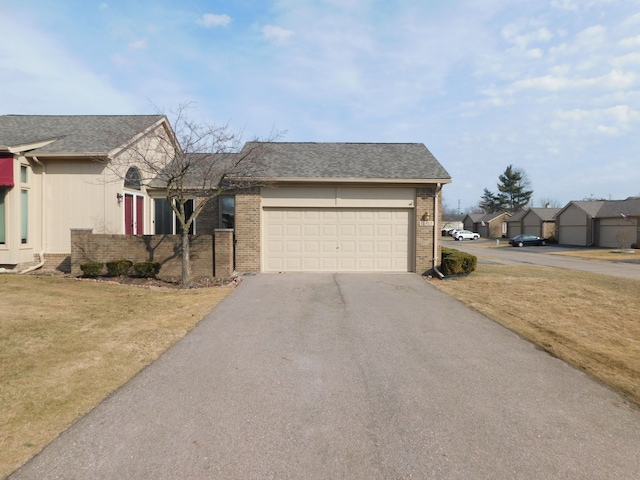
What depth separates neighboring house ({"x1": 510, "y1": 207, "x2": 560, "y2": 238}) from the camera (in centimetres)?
4672

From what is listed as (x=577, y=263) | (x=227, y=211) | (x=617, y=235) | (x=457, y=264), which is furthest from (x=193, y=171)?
(x=617, y=235)

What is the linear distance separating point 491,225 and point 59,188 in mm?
62160

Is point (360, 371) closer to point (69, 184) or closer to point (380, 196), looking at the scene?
point (380, 196)

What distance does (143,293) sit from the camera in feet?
33.5

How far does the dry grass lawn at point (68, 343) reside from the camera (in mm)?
3766

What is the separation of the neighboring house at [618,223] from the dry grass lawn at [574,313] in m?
24.9

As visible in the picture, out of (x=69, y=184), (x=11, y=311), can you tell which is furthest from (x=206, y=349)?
(x=69, y=184)

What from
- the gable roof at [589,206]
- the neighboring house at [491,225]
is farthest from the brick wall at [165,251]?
the neighboring house at [491,225]

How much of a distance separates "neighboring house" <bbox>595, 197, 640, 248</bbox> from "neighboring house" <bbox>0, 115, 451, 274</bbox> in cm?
2736

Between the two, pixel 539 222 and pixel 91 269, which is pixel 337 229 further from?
pixel 539 222

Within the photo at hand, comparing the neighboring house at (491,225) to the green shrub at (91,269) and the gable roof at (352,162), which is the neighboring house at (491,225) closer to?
the gable roof at (352,162)

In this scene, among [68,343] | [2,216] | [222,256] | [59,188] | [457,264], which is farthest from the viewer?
[457,264]

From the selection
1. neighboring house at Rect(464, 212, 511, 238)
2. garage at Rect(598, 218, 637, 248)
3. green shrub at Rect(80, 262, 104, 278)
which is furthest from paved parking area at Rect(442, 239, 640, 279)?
neighboring house at Rect(464, 212, 511, 238)

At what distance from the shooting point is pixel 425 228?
13.6m
